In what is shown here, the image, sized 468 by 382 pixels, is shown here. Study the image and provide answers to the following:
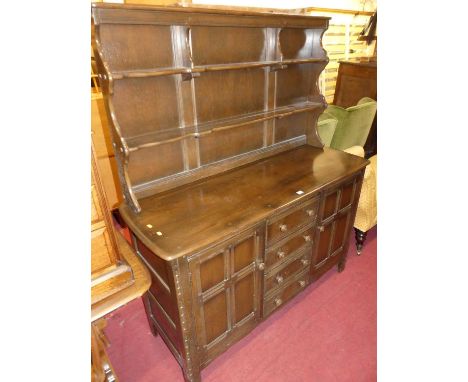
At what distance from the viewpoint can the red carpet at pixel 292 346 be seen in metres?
1.90

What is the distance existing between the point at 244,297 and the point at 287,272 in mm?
414

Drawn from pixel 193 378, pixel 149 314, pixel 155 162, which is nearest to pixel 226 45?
pixel 155 162

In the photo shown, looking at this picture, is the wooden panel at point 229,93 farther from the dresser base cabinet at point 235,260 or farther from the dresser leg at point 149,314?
the dresser leg at point 149,314

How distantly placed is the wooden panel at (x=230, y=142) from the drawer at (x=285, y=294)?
1050mm

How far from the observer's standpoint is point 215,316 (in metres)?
1.66

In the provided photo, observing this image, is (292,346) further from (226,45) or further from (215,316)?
(226,45)

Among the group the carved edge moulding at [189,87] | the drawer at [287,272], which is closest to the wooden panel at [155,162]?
the carved edge moulding at [189,87]

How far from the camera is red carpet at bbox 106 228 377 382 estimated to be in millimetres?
1896

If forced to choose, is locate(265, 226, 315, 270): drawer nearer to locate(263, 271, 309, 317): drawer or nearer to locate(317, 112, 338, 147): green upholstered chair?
locate(263, 271, 309, 317): drawer

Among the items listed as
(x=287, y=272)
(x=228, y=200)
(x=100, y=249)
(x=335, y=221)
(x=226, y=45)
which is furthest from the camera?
(x=335, y=221)

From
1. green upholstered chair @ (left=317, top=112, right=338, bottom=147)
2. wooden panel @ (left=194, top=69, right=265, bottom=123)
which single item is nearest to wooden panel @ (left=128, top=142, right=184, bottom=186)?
wooden panel @ (left=194, top=69, right=265, bottom=123)

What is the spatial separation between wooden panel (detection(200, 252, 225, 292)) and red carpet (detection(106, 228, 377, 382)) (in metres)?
0.80
